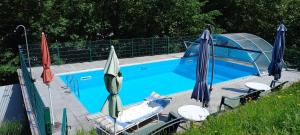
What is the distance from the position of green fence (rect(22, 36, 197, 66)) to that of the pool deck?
78 centimetres

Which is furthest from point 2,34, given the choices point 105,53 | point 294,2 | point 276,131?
point 294,2

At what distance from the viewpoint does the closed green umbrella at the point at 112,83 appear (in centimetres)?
691

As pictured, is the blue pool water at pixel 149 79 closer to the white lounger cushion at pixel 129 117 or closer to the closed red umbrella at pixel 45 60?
the white lounger cushion at pixel 129 117

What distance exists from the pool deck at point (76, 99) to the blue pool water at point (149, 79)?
65cm

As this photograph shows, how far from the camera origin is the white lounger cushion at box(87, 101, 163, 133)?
814 centimetres

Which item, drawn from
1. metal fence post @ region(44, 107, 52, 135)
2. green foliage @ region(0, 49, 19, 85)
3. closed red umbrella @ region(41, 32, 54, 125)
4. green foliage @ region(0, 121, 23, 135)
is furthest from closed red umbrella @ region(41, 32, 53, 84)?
green foliage @ region(0, 49, 19, 85)

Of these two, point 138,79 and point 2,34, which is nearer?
point 138,79

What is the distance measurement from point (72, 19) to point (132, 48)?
168 inches

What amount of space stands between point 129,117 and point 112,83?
228cm

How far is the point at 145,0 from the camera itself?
64.5 ft

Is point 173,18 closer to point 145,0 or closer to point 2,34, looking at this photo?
point 145,0

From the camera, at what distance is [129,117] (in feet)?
29.3

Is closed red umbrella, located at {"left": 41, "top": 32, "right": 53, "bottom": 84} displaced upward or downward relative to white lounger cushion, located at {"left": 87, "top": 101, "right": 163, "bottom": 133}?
upward

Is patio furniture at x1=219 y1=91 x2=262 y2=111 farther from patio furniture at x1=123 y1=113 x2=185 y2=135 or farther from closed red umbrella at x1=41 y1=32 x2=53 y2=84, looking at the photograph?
closed red umbrella at x1=41 y1=32 x2=53 y2=84
